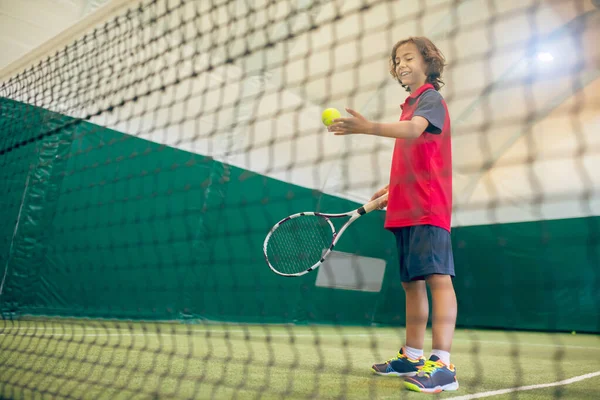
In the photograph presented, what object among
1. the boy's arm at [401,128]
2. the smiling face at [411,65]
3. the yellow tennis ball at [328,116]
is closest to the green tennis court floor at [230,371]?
the boy's arm at [401,128]

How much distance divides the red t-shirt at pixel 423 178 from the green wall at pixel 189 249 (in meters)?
2.07

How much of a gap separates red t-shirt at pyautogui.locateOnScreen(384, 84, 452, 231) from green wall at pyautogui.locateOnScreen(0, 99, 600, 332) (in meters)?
2.07

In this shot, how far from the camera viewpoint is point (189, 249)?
5.32 m

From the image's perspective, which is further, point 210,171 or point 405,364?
point 210,171

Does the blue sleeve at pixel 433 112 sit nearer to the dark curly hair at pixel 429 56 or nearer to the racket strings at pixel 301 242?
the dark curly hair at pixel 429 56

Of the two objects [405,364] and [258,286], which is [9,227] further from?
[405,364]

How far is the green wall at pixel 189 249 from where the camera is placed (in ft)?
15.1

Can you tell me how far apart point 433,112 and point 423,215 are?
1.24 feet

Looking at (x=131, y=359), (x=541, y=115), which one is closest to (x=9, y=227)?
(x=131, y=359)

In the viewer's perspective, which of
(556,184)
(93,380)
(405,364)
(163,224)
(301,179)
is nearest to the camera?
(93,380)

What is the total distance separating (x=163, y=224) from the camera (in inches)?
210

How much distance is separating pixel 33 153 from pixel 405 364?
3.84 meters

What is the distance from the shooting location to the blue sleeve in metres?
1.91

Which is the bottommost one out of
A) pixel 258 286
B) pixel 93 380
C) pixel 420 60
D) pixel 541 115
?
pixel 93 380
